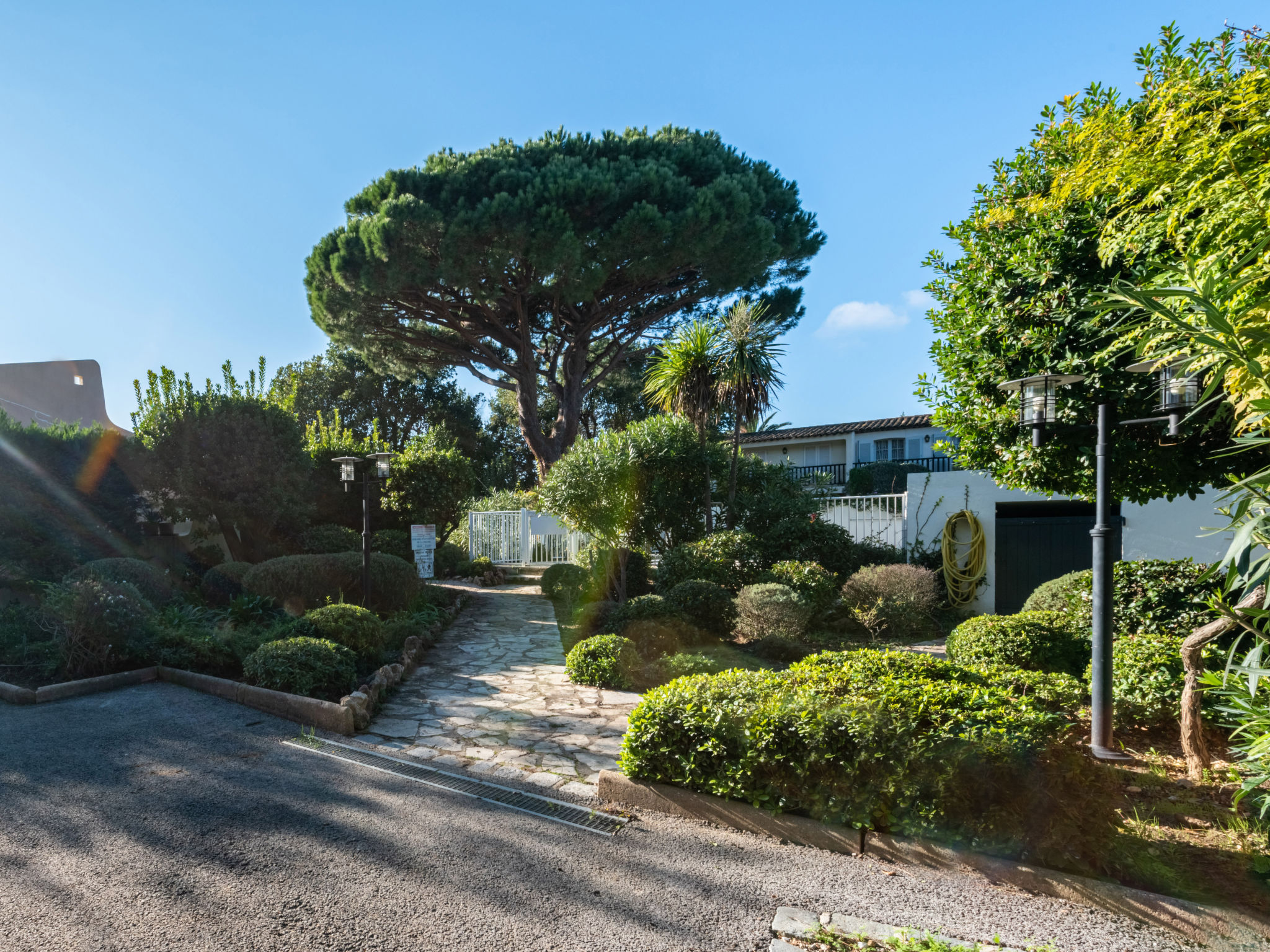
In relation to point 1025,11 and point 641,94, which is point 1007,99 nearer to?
point 1025,11

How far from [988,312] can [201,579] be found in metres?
11.8

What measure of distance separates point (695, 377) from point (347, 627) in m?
6.95

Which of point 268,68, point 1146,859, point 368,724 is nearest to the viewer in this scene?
point 1146,859

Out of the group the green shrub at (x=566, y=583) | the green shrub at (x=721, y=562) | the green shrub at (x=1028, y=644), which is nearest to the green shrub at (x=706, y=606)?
the green shrub at (x=721, y=562)

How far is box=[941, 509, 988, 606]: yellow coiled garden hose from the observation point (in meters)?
11.0

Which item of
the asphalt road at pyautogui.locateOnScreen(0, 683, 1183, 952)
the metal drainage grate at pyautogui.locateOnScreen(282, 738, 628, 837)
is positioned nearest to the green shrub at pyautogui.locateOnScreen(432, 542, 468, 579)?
the metal drainage grate at pyautogui.locateOnScreen(282, 738, 628, 837)

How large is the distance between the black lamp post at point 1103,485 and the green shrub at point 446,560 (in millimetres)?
13966

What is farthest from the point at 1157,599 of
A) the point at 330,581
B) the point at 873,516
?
the point at 330,581

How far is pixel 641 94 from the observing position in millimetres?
7941

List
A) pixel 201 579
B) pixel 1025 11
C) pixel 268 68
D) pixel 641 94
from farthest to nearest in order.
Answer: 1. pixel 201 579
2. pixel 641 94
3. pixel 268 68
4. pixel 1025 11

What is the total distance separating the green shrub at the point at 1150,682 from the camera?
5102 millimetres

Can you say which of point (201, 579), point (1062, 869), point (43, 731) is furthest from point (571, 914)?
point (201, 579)

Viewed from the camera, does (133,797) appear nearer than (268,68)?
Yes

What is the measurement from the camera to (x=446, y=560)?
16906mm
